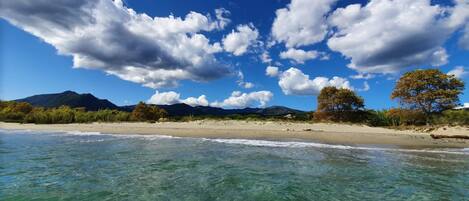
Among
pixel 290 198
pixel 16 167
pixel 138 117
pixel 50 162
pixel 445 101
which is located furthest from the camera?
pixel 138 117

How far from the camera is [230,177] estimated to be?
28.6 ft

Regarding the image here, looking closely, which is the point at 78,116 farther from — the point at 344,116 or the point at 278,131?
the point at 344,116

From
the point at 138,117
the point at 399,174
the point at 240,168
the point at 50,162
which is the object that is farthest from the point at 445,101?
the point at 138,117

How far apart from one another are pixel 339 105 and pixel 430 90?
10.1m

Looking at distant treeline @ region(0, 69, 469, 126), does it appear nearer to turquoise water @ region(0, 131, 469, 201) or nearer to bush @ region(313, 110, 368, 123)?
bush @ region(313, 110, 368, 123)

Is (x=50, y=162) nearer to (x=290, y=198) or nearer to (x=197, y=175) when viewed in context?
(x=197, y=175)

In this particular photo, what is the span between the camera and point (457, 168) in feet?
34.2

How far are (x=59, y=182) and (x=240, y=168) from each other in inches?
207

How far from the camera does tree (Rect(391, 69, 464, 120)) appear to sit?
32875 millimetres

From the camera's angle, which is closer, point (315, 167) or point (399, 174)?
point (399, 174)

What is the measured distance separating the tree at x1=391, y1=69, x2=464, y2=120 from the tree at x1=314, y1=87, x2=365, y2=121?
570cm

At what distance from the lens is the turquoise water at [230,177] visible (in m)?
6.86

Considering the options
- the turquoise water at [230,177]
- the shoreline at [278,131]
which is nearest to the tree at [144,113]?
the shoreline at [278,131]

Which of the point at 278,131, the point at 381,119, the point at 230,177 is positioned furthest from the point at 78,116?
the point at 230,177
